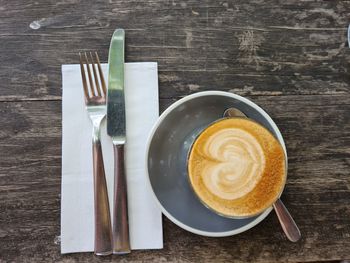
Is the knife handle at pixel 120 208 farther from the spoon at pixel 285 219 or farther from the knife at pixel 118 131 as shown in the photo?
the spoon at pixel 285 219

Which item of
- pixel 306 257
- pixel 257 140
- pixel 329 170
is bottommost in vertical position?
pixel 306 257

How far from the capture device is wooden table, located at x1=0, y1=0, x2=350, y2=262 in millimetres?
753

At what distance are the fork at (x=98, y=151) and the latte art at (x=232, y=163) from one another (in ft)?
0.69

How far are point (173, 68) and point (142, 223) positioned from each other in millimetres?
318

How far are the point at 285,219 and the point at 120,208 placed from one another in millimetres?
308

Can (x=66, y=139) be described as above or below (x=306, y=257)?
above

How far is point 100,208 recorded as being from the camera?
73cm

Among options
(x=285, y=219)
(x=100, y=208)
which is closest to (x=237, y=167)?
(x=285, y=219)

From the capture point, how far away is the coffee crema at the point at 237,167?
0.64 m

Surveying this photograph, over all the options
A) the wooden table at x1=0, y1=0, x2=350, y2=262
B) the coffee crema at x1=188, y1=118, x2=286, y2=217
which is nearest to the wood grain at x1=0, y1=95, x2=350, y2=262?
the wooden table at x1=0, y1=0, x2=350, y2=262

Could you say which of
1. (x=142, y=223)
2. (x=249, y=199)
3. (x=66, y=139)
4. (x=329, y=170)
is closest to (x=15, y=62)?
(x=66, y=139)

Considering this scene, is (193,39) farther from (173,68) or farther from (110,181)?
(110,181)

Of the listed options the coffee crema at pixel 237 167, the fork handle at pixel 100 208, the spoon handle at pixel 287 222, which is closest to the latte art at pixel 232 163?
the coffee crema at pixel 237 167

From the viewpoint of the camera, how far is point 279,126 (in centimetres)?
80
